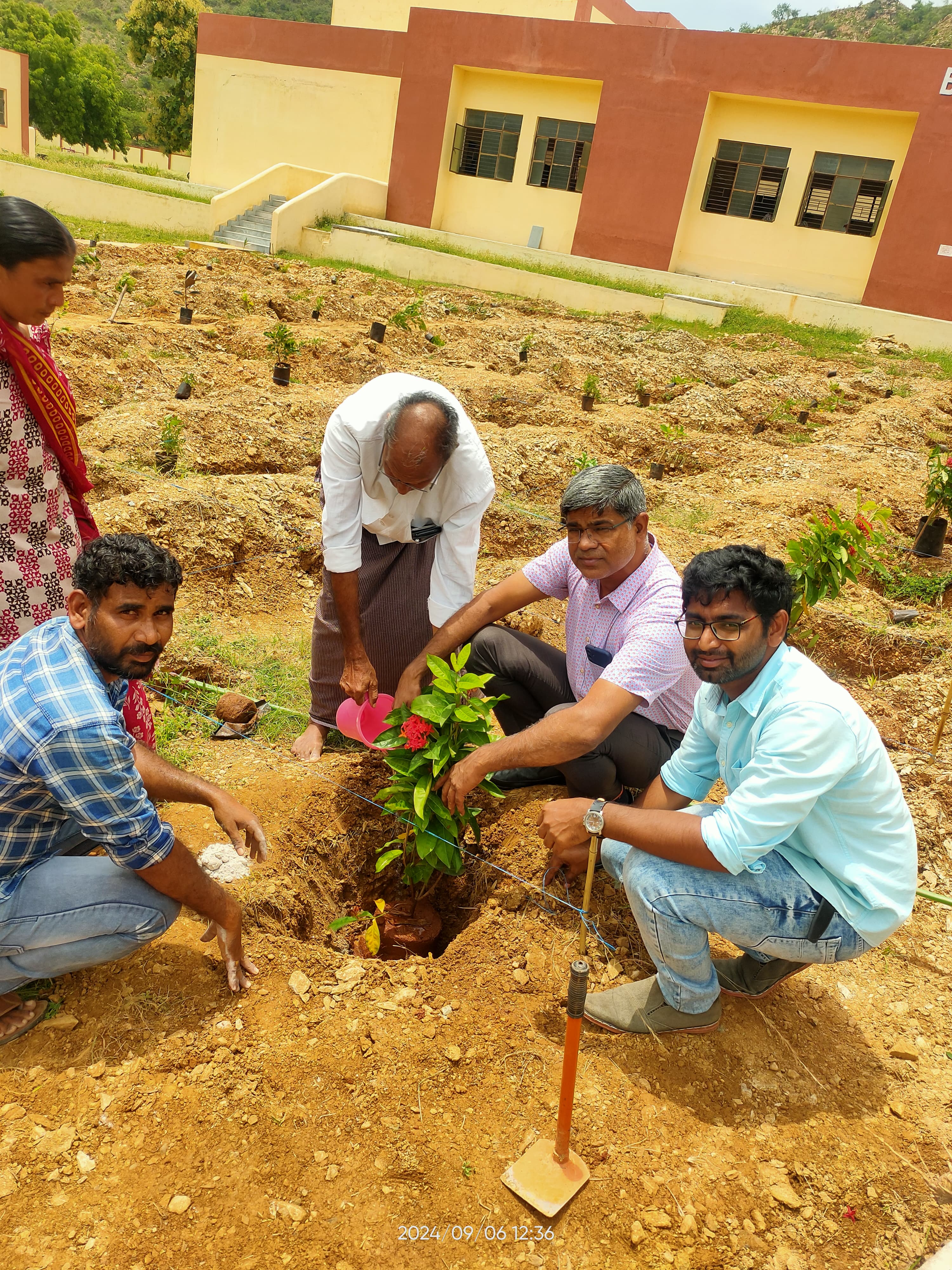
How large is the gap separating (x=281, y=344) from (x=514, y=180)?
12.1 m

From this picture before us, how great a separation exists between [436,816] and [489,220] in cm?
1892

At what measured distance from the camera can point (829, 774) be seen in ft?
6.36

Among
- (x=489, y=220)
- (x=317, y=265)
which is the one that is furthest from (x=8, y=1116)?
(x=489, y=220)

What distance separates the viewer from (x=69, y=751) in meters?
1.79

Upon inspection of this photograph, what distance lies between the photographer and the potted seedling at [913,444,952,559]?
5.89 m

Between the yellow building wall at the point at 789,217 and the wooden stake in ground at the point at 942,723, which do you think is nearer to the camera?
the wooden stake in ground at the point at 942,723

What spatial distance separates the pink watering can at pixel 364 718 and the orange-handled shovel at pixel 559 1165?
4.98 feet

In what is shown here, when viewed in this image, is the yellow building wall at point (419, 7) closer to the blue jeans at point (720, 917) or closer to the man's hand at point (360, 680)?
the man's hand at point (360, 680)

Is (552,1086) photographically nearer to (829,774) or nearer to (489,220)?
(829,774)

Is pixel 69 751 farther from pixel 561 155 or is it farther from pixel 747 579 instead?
pixel 561 155

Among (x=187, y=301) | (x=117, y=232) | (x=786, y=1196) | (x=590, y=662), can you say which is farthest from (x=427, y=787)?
(x=117, y=232)

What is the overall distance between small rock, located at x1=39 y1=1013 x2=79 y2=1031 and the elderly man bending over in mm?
1372

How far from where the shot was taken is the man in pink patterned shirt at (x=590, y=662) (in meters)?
2.58

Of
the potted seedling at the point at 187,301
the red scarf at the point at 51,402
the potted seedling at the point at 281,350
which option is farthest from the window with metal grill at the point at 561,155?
the red scarf at the point at 51,402
